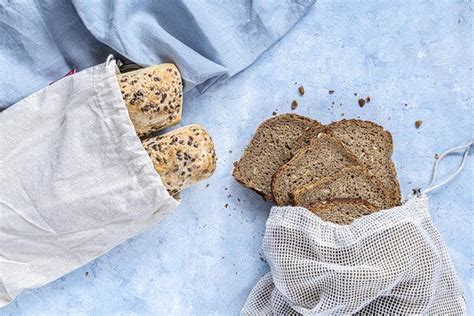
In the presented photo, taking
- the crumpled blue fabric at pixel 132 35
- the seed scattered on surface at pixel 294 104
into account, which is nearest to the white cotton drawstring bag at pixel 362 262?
the seed scattered on surface at pixel 294 104

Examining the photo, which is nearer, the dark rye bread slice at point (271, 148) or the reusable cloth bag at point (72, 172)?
the reusable cloth bag at point (72, 172)

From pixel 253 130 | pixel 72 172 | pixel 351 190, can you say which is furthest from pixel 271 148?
pixel 72 172

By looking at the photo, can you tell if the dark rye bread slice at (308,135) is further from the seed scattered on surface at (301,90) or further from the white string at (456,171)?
the white string at (456,171)

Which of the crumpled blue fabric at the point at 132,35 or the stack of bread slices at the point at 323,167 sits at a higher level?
the crumpled blue fabric at the point at 132,35

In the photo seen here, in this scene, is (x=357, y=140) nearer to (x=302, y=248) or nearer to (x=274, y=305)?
(x=302, y=248)

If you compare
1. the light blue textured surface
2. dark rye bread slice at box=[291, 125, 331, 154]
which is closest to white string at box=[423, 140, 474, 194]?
the light blue textured surface

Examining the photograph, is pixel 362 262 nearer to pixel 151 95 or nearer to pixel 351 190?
pixel 351 190

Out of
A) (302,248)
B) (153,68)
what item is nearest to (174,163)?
(153,68)
